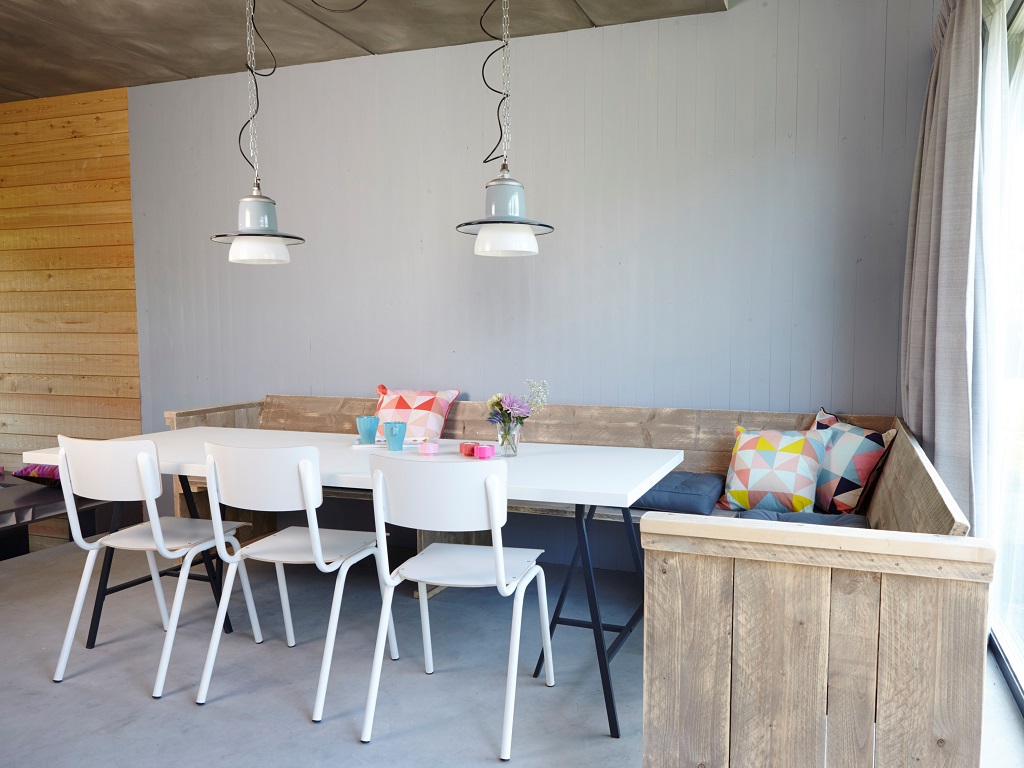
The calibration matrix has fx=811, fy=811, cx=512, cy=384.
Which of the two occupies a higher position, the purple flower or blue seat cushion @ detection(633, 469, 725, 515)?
the purple flower

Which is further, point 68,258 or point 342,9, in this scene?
point 68,258

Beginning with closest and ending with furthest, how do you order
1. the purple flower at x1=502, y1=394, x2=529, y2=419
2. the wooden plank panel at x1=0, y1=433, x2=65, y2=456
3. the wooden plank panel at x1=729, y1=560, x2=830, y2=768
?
the wooden plank panel at x1=729, y1=560, x2=830, y2=768, the purple flower at x1=502, y1=394, x2=529, y2=419, the wooden plank panel at x1=0, y1=433, x2=65, y2=456

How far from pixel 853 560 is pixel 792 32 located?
280cm

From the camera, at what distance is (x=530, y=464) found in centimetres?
259

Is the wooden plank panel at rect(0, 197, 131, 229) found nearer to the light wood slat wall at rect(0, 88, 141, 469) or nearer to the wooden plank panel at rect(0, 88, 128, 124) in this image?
the light wood slat wall at rect(0, 88, 141, 469)

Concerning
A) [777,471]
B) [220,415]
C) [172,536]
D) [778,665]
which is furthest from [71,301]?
[778,665]

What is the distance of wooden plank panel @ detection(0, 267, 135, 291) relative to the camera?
4898mm

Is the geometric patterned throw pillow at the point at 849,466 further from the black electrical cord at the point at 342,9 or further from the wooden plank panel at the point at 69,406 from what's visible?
the wooden plank panel at the point at 69,406

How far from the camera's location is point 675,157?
370 centimetres

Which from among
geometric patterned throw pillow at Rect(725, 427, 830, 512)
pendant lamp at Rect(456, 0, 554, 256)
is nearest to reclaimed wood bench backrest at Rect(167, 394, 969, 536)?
geometric patterned throw pillow at Rect(725, 427, 830, 512)

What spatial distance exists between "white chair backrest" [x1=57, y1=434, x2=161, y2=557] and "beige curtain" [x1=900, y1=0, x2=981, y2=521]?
7.71 feet

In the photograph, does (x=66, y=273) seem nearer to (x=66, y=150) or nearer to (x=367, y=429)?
(x=66, y=150)

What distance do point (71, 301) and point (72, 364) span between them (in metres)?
0.39

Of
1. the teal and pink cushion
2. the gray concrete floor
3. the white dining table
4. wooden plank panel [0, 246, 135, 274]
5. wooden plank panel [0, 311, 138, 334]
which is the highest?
wooden plank panel [0, 246, 135, 274]
